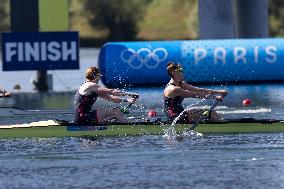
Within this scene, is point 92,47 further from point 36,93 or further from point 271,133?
point 271,133

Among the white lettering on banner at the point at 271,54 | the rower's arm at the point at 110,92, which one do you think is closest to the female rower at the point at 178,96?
the rower's arm at the point at 110,92

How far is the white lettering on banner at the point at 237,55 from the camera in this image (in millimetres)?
39875

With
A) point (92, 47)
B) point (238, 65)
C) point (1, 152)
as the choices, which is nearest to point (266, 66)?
point (238, 65)

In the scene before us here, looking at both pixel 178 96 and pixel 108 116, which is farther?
pixel 178 96

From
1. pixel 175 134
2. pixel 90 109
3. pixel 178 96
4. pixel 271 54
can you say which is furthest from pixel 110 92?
pixel 271 54

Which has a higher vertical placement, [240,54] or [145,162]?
[240,54]

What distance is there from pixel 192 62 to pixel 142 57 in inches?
73.5

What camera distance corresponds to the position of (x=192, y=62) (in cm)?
3988

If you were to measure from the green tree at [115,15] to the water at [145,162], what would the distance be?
74352 millimetres

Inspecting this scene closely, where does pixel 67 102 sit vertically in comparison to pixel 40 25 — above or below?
below

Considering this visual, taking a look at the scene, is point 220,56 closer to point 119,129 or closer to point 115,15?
point 119,129

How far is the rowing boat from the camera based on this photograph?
72.2 feet

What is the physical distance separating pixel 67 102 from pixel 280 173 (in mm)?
17278

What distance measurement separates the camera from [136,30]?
100m
